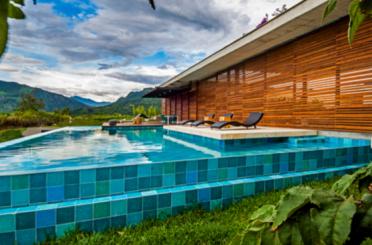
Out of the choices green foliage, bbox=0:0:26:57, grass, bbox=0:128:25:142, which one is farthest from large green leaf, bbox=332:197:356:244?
grass, bbox=0:128:25:142

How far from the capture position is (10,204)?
3004 millimetres

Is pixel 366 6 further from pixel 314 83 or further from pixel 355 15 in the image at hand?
pixel 314 83

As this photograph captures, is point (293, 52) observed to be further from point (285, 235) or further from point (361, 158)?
point (285, 235)

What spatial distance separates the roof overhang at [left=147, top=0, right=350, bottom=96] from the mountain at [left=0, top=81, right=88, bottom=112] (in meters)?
34.3

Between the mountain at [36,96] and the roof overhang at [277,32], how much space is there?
34267mm

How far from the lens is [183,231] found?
2.77m

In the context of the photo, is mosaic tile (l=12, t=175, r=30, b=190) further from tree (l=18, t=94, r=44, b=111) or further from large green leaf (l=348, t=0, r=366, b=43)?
tree (l=18, t=94, r=44, b=111)

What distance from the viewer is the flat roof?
6548 mm

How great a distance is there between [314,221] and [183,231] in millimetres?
2447

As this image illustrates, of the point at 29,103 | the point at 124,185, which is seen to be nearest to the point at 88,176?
the point at 124,185

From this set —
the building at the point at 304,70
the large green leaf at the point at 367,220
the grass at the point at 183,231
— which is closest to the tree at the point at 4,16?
the large green leaf at the point at 367,220

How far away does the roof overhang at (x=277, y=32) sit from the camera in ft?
21.5

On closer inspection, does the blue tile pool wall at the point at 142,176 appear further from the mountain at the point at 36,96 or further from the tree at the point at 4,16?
the mountain at the point at 36,96

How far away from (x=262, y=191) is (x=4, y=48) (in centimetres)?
425
